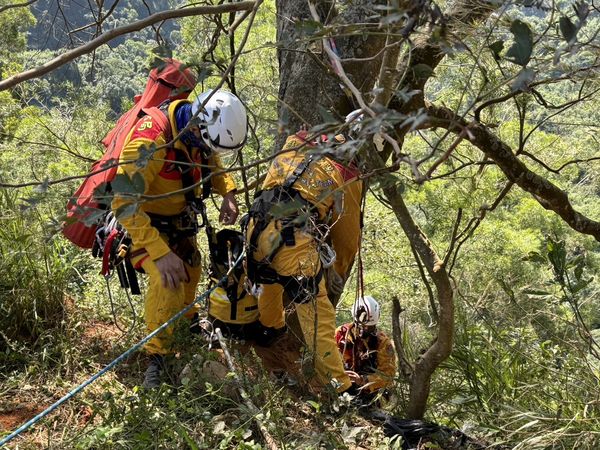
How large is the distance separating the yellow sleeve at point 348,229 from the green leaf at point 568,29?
7.47 ft

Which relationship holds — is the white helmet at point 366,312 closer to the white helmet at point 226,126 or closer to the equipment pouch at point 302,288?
the equipment pouch at point 302,288

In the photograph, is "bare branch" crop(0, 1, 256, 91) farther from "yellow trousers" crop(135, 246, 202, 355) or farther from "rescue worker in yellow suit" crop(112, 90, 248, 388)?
"yellow trousers" crop(135, 246, 202, 355)

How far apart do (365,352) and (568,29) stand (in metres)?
3.60

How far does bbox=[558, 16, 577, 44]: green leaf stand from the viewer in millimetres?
1204

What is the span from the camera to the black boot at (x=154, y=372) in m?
3.25

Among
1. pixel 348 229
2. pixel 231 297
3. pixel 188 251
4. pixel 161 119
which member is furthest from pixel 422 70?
pixel 231 297

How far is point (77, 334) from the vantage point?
12.0 ft

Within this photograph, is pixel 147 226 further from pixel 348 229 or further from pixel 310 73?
pixel 310 73

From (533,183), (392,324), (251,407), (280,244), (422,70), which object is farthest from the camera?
(533,183)

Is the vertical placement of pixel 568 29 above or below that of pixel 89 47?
below

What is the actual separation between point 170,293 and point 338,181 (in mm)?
1067

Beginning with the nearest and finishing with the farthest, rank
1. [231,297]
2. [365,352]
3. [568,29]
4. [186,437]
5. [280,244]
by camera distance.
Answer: [568,29]
[186,437]
[280,244]
[231,297]
[365,352]

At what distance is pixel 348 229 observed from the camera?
367 cm

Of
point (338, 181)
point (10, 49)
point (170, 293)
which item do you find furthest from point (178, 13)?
point (10, 49)
